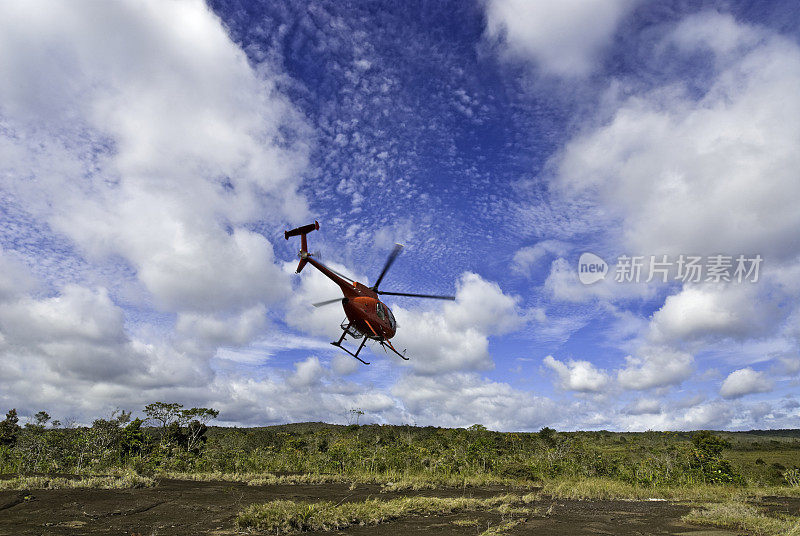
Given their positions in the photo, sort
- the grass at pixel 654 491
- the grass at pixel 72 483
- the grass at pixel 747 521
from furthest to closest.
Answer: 1. the grass at pixel 654 491
2. the grass at pixel 72 483
3. the grass at pixel 747 521

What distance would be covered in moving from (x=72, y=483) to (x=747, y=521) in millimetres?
29767

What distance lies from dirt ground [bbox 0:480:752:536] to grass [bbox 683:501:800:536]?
102cm

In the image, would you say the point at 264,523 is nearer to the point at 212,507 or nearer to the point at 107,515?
the point at 212,507

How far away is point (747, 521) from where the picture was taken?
16.4m

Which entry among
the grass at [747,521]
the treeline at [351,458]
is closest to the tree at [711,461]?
the treeline at [351,458]

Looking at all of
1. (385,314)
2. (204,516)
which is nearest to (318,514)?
(204,516)

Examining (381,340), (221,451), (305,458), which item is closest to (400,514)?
(381,340)

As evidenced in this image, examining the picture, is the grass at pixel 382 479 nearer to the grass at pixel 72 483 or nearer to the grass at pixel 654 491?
the grass at pixel 654 491

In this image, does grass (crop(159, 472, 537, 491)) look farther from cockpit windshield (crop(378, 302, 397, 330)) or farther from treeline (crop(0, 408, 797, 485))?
cockpit windshield (crop(378, 302, 397, 330))

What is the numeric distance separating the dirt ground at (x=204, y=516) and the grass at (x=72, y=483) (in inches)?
36.8

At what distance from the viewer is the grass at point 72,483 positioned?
19.3 m

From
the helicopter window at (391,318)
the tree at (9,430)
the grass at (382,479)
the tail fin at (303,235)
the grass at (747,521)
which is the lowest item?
the tree at (9,430)

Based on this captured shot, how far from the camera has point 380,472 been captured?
35938 mm

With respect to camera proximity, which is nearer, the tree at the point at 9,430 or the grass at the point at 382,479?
the grass at the point at 382,479
